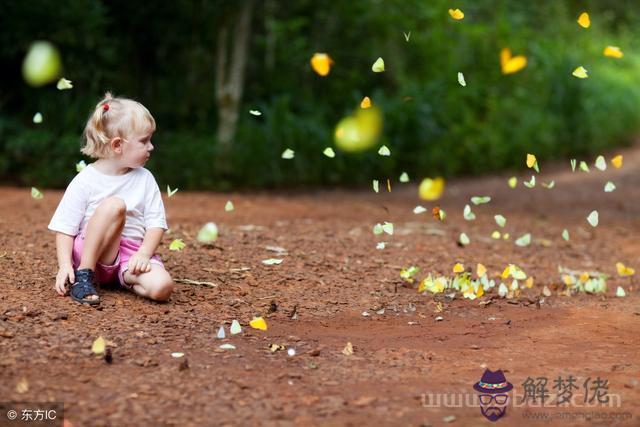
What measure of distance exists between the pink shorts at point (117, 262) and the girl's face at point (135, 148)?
37cm

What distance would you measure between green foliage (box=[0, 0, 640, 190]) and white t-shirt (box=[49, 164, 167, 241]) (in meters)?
5.49

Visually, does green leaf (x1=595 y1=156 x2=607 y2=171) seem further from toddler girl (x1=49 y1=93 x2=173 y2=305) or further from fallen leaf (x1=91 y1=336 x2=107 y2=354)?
fallen leaf (x1=91 y1=336 x2=107 y2=354)

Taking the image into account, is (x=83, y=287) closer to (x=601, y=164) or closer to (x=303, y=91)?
(x=601, y=164)

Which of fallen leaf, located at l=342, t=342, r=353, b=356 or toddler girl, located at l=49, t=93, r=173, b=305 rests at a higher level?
toddler girl, located at l=49, t=93, r=173, b=305

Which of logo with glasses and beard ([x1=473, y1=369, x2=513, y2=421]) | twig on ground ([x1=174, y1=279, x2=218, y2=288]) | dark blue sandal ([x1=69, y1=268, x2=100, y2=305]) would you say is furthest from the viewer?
twig on ground ([x1=174, y1=279, x2=218, y2=288])

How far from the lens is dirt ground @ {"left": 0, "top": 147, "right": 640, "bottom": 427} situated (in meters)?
2.81

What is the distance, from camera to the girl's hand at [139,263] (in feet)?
12.4

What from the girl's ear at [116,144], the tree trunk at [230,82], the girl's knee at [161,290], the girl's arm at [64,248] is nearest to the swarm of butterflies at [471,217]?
the girl's knee at [161,290]

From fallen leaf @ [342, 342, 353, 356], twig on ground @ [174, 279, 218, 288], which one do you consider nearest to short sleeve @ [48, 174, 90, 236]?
twig on ground @ [174, 279, 218, 288]

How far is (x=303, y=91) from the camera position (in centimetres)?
1159

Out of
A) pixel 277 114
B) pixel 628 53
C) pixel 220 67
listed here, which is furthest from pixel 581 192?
pixel 628 53

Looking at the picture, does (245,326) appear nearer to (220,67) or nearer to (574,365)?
(574,365)

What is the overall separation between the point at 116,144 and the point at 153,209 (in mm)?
327

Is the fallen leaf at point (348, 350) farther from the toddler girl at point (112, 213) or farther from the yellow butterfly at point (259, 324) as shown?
the toddler girl at point (112, 213)
